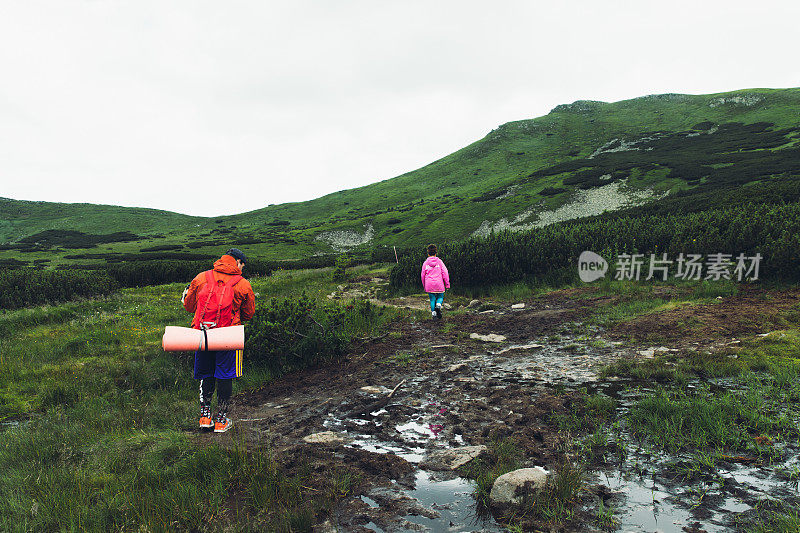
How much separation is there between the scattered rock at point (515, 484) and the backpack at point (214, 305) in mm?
3904

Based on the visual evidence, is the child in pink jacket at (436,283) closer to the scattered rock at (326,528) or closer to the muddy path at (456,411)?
the muddy path at (456,411)

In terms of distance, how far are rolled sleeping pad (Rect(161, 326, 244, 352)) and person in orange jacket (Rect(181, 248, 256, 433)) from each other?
0.18 metres

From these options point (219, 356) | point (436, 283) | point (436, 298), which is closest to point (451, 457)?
point (219, 356)

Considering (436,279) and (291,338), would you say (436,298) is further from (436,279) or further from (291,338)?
(291,338)

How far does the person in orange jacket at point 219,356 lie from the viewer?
5.16 metres

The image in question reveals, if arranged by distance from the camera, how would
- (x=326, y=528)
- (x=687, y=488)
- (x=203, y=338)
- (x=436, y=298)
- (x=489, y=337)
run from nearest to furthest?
(x=326, y=528) → (x=687, y=488) → (x=203, y=338) → (x=489, y=337) → (x=436, y=298)

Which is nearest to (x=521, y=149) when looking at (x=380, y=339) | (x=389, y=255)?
(x=389, y=255)

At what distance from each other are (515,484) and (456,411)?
1984 millimetres

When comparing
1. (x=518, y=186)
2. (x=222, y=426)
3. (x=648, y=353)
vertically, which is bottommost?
(x=222, y=426)

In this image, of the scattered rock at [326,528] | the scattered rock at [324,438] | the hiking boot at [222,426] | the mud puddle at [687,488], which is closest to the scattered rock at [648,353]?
the mud puddle at [687,488]

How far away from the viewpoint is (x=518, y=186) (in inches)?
2571

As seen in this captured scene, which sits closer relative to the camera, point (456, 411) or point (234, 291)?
point (456, 411)

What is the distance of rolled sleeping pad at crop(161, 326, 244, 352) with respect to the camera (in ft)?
15.9

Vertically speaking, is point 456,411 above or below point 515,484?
below
